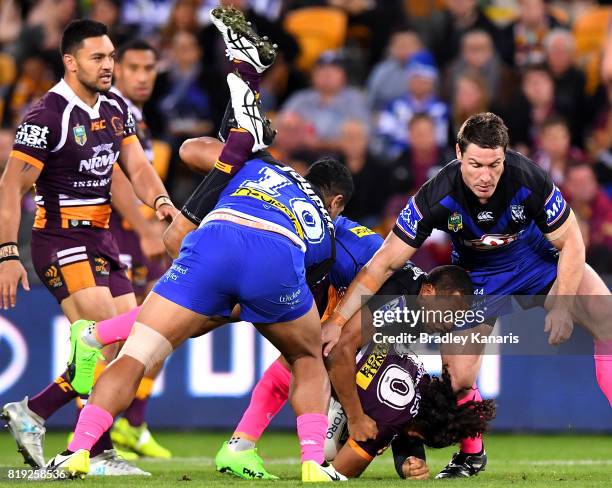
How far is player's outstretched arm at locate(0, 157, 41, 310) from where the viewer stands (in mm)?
7555

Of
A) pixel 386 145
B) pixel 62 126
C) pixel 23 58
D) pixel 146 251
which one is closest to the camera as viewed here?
pixel 62 126

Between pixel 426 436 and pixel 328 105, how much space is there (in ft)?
24.8

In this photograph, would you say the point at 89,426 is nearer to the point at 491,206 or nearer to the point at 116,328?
the point at 116,328

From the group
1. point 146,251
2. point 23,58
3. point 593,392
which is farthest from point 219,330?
point 23,58

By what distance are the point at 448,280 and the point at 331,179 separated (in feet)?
3.26

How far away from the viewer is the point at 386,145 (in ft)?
47.4

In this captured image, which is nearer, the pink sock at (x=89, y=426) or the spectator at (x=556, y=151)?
the pink sock at (x=89, y=426)

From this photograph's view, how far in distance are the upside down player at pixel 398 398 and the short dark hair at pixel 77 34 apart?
260cm

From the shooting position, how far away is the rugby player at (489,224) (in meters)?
7.45

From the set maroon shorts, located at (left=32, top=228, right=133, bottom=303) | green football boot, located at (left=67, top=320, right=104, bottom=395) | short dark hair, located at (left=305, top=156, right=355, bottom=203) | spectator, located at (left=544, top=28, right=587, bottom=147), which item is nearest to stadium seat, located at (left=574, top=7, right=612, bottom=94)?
spectator, located at (left=544, top=28, right=587, bottom=147)

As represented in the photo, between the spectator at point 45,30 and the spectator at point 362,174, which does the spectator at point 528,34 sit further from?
the spectator at point 45,30

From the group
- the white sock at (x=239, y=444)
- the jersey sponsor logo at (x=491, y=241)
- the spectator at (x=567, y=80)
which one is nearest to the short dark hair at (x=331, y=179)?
the jersey sponsor logo at (x=491, y=241)

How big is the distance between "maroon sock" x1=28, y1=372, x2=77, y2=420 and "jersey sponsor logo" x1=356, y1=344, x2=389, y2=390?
1943 mm

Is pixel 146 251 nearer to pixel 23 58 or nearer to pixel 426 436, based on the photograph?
pixel 426 436
